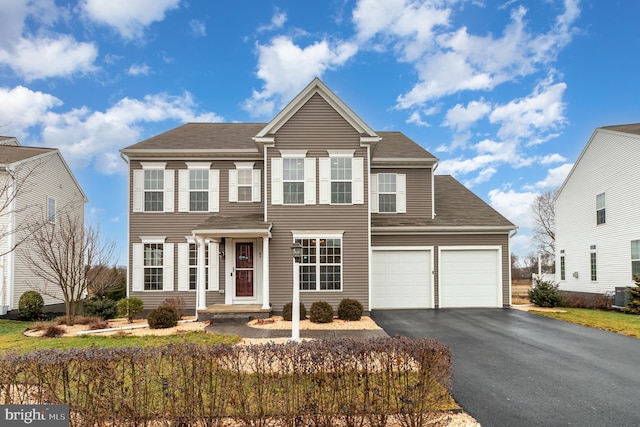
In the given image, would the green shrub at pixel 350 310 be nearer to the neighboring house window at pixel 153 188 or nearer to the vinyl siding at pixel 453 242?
the vinyl siding at pixel 453 242

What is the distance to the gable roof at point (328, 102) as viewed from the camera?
13.3m

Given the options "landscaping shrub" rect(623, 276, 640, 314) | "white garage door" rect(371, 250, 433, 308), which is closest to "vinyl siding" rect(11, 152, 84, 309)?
"white garage door" rect(371, 250, 433, 308)

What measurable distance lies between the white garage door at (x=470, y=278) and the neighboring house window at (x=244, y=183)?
8.19 meters

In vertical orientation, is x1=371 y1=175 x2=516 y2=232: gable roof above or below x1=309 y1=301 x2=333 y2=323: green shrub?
above

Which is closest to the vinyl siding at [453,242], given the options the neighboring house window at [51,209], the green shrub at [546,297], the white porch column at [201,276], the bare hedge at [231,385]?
the green shrub at [546,297]

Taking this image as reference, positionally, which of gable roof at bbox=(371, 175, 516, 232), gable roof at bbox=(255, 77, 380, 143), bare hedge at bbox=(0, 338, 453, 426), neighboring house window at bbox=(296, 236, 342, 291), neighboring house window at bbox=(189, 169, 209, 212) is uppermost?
gable roof at bbox=(255, 77, 380, 143)

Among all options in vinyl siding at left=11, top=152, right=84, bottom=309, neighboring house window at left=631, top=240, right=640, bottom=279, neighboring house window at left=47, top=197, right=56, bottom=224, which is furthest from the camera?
neighboring house window at left=47, top=197, right=56, bottom=224

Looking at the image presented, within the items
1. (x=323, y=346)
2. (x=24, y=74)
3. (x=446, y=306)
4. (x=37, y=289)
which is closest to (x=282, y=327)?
(x=323, y=346)

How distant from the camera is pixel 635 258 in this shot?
1591cm

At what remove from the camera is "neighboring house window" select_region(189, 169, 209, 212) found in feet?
49.8

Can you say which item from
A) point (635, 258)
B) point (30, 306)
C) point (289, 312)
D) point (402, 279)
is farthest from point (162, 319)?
point (635, 258)

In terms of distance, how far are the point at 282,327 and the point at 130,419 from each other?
22.8 ft

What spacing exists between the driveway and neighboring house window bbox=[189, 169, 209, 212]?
8353 millimetres

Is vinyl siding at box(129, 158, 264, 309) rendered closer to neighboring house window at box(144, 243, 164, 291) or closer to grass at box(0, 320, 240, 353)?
neighboring house window at box(144, 243, 164, 291)
